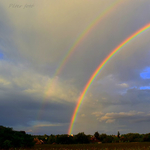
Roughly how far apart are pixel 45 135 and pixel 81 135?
2622cm

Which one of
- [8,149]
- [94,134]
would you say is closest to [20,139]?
[8,149]

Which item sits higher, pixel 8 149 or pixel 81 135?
pixel 81 135

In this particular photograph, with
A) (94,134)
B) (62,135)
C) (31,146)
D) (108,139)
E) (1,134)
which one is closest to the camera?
(1,134)

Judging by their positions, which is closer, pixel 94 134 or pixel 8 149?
pixel 8 149

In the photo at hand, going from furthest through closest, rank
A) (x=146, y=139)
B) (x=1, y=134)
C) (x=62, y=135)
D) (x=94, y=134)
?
1. (x=94, y=134)
2. (x=146, y=139)
3. (x=62, y=135)
4. (x=1, y=134)

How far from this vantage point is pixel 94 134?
82500mm

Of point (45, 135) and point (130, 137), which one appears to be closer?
point (130, 137)

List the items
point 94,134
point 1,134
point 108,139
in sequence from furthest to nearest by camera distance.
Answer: point 94,134, point 108,139, point 1,134

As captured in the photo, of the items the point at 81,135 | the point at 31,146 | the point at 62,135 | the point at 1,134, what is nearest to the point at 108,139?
the point at 81,135

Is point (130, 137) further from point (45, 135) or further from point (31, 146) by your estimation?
point (31, 146)

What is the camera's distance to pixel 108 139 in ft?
246

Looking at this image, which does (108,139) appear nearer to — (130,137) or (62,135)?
(130,137)

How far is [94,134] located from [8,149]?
61.5m

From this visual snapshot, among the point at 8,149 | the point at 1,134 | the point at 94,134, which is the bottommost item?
the point at 8,149
